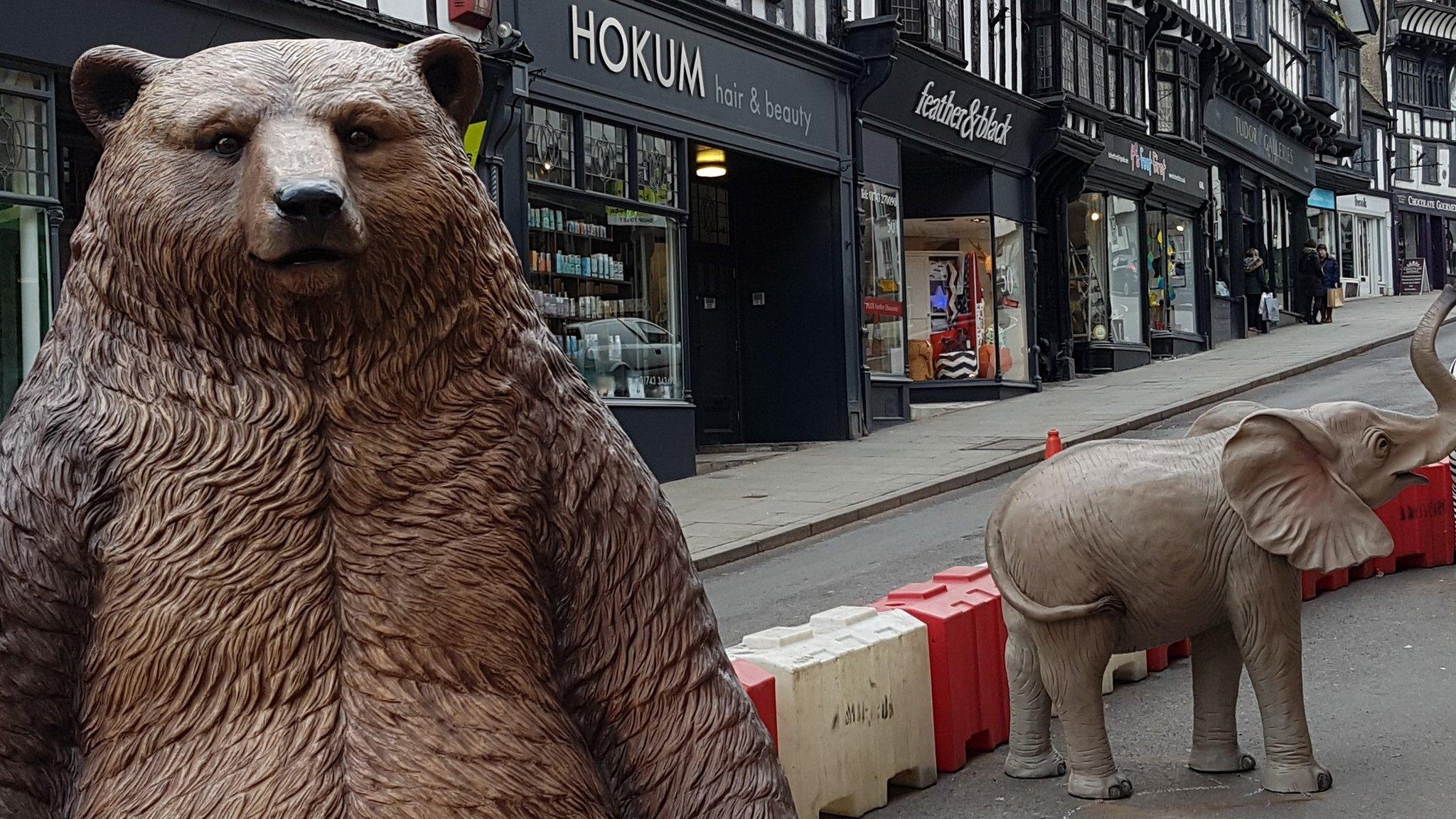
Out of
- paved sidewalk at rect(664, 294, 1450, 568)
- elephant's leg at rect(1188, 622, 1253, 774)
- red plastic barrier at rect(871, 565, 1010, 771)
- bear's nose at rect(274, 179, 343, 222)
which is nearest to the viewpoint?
bear's nose at rect(274, 179, 343, 222)

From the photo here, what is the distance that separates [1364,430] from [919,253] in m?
16.9

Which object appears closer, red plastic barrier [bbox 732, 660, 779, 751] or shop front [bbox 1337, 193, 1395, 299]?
red plastic barrier [bbox 732, 660, 779, 751]

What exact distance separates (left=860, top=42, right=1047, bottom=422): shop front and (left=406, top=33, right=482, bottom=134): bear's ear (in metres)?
17.2

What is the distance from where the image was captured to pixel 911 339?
21.3 meters

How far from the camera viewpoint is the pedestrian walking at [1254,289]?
105 feet

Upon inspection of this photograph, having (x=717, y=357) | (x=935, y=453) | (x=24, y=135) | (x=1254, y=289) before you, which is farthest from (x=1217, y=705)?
(x=1254, y=289)

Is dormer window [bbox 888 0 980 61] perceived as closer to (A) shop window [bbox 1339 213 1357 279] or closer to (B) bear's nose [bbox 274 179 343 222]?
(B) bear's nose [bbox 274 179 343 222]

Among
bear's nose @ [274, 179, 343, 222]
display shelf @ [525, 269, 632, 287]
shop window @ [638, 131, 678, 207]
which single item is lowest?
bear's nose @ [274, 179, 343, 222]

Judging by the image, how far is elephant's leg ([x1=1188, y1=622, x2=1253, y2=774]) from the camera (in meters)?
5.06

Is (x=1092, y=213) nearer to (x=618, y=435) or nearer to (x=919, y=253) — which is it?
(x=919, y=253)

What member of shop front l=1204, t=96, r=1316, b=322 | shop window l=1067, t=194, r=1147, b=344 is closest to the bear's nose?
shop window l=1067, t=194, r=1147, b=344

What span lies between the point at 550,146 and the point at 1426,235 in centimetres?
4105

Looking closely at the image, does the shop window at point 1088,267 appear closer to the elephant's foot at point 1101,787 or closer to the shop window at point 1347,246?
the shop window at point 1347,246

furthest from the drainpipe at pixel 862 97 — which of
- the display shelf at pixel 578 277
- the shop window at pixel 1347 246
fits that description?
the shop window at pixel 1347 246
